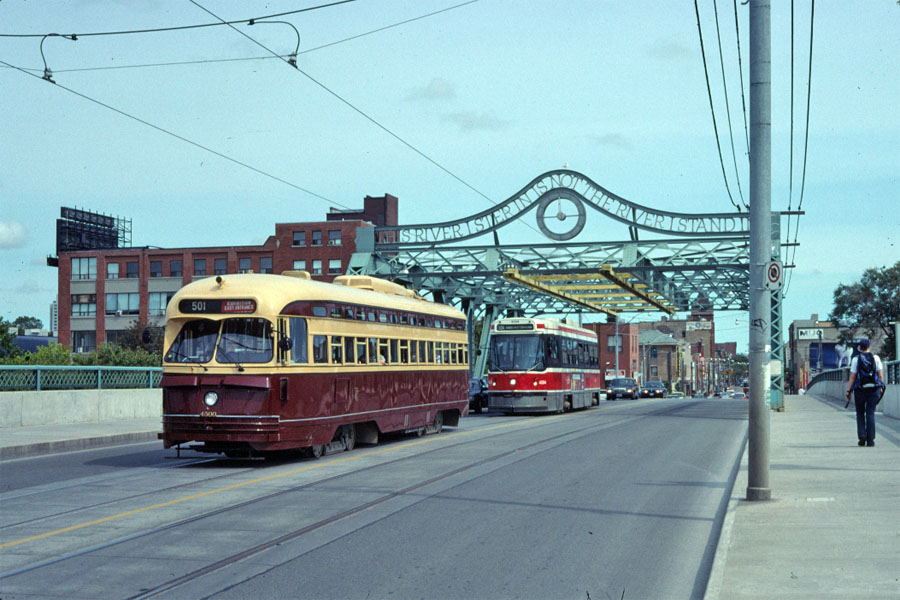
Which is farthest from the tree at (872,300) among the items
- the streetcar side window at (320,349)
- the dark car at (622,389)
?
the streetcar side window at (320,349)

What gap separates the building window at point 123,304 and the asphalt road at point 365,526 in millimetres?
77334

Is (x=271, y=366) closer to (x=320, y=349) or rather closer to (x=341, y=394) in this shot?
(x=320, y=349)

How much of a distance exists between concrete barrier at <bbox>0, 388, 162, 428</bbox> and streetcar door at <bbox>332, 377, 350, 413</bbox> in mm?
9287

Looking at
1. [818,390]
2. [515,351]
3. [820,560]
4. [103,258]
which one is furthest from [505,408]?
[103,258]

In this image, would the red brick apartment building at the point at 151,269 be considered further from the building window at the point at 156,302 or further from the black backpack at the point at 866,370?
the black backpack at the point at 866,370

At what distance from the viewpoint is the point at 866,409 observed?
1709 cm

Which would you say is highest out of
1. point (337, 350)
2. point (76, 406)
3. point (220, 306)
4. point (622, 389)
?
point (220, 306)

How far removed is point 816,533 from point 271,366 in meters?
9.04

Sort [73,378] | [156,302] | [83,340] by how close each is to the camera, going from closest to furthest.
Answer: [73,378]
[156,302]
[83,340]

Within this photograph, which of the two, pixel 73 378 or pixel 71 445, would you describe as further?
pixel 73 378

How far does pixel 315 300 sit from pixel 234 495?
5268 millimetres

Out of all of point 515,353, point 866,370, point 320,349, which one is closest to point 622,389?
point 515,353

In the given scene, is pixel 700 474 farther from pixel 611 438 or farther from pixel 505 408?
pixel 505 408

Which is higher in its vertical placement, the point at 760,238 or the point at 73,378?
the point at 760,238
